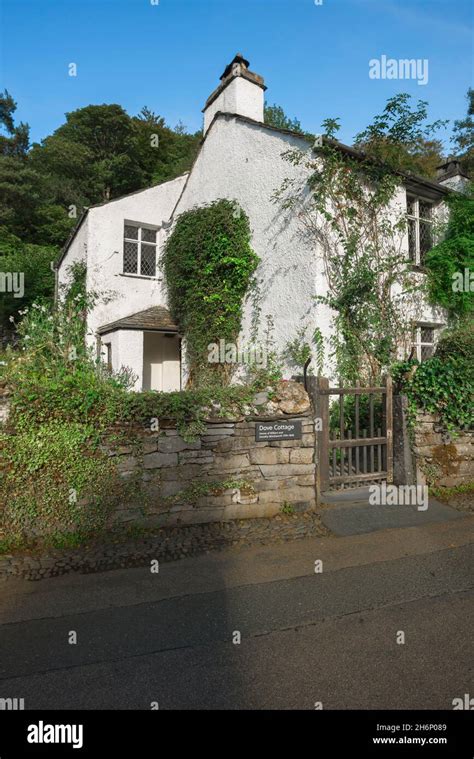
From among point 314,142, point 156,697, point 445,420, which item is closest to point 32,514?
point 156,697

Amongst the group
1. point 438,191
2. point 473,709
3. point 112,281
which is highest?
point 438,191

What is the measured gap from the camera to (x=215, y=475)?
17.7 ft

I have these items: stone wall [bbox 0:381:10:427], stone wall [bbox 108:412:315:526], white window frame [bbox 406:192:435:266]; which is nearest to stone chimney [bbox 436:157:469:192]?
white window frame [bbox 406:192:435:266]

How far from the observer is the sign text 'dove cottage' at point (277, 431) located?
5605 mm

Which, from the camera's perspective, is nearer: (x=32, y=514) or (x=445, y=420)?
(x=32, y=514)

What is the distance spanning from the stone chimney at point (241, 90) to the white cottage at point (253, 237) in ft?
0.09

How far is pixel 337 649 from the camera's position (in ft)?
9.73

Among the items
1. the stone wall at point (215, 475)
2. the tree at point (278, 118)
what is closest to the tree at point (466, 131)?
the tree at point (278, 118)

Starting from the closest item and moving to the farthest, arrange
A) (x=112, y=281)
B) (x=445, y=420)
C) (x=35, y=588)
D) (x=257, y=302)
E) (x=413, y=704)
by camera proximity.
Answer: (x=413, y=704), (x=35, y=588), (x=445, y=420), (x=257, y=302), (x=112, y=281)

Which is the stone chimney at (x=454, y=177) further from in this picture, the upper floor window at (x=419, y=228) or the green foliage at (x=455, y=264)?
the green foliage at (x=455, y=264)

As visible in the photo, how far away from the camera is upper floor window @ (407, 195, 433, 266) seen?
10.4 metres

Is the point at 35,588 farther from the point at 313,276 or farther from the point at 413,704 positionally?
the point at 313,276

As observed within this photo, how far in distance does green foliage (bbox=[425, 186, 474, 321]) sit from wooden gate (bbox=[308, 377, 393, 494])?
4334 mm

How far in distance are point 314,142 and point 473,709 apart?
Result: 9.33m
